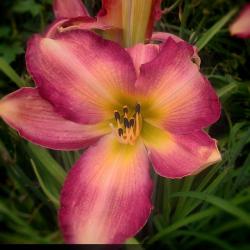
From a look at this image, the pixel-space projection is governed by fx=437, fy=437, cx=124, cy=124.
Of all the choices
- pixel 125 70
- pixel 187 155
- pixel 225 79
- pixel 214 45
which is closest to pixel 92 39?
pixel 125 70

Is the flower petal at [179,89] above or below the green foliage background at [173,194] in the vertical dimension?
above

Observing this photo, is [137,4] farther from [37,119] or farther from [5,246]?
Result: [5,246]

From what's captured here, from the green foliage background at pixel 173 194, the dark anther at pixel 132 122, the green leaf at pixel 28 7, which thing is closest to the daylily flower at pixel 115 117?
the dark anther at pixel 132 122

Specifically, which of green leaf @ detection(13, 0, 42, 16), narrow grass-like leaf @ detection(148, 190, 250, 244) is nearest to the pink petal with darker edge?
narrow grass-like leaf @ detection(148, 190, 250, 244)

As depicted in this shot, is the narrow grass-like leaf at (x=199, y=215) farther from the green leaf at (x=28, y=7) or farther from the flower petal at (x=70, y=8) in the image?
the green leaf at (x=28, y=7)

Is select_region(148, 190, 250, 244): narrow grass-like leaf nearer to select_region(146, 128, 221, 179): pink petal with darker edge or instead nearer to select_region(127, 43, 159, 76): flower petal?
select_region(146, 128, 221, 179): pink petal with darker edge

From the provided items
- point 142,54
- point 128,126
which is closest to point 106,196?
point 128,126
